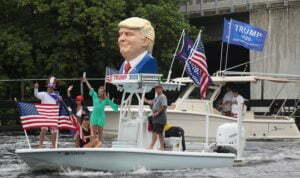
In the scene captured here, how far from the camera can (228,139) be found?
20859 millimetres

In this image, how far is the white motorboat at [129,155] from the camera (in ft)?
59.9

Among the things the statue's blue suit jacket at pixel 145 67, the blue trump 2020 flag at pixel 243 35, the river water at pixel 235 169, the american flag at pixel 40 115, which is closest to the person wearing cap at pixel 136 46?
the statue's blue suit jacket at pixel 145 67

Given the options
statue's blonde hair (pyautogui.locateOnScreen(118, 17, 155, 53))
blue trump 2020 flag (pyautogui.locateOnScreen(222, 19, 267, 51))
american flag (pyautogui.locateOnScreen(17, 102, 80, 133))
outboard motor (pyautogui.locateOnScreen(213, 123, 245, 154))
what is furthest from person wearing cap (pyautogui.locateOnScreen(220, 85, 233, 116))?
american flag (pyautogui.locateOnScreen(17, 102, 80, 133))

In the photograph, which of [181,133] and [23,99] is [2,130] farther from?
[181,133]

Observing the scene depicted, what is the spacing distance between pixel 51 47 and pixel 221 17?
1308cm

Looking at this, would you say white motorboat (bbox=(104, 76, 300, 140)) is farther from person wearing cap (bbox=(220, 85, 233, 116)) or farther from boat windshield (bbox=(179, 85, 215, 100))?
person wearing cap (bbox=(220, 85, 233, 116))

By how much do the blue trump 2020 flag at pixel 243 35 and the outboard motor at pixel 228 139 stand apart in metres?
10.2

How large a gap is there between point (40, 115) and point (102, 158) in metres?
1.91

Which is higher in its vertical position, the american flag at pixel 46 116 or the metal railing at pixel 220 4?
the metal railing at pixel 220 4

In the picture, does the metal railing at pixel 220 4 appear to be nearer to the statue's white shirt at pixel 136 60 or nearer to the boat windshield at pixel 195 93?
the boat windshield at pixel 195 93

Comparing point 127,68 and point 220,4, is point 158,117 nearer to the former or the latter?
point 127,68

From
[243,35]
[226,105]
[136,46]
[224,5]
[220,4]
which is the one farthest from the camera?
[220,4]

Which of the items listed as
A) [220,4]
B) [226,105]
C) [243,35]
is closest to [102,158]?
[226,105]

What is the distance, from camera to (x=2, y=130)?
1481 inches
